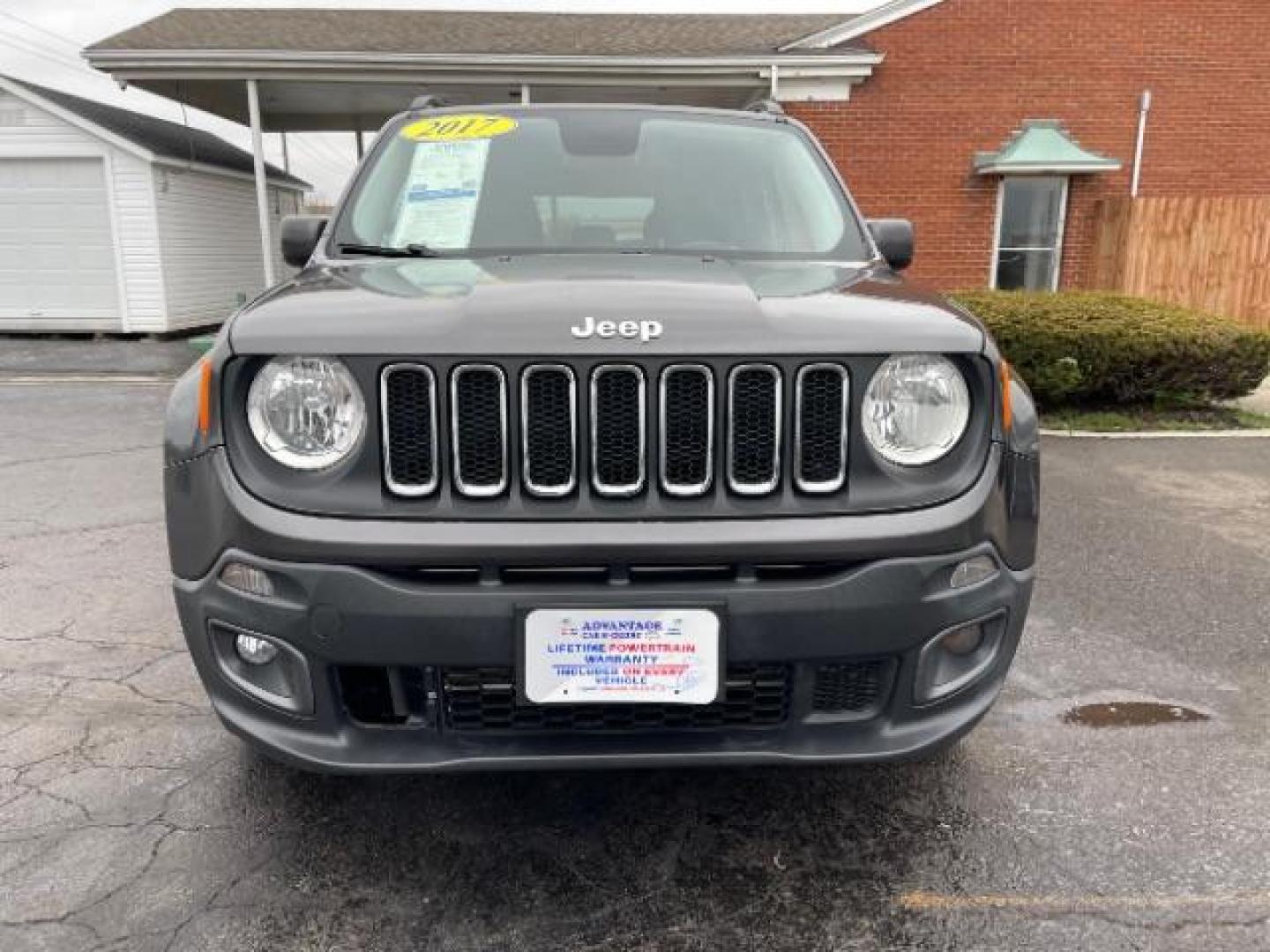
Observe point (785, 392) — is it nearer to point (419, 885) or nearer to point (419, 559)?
point (419, 559)

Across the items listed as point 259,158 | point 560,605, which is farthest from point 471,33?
point 560,605

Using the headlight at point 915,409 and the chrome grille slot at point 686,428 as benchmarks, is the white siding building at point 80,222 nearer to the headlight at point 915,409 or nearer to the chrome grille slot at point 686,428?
the chrome grille slot at point 686,428

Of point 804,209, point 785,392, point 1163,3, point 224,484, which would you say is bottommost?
point 224,484

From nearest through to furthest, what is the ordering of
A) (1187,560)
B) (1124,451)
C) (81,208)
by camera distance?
(1187,560), (1124,451), (81,208)

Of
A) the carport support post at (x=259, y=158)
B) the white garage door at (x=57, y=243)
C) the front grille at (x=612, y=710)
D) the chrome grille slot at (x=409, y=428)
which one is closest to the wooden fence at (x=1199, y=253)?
the carport support post at (x=259, y=158)

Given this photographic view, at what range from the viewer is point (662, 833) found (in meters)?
2.51

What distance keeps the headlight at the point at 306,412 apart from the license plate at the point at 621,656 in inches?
21.5

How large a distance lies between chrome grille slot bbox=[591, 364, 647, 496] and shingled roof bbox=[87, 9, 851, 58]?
1085cm

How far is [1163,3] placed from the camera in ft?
40.7

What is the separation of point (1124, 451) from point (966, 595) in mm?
5716

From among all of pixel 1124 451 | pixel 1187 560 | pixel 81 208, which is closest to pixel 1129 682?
pixel 1187 560

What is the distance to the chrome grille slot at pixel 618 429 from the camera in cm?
201

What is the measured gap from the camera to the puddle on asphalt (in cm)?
310

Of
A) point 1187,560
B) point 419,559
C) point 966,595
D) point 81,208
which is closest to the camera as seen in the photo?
point 419,559
